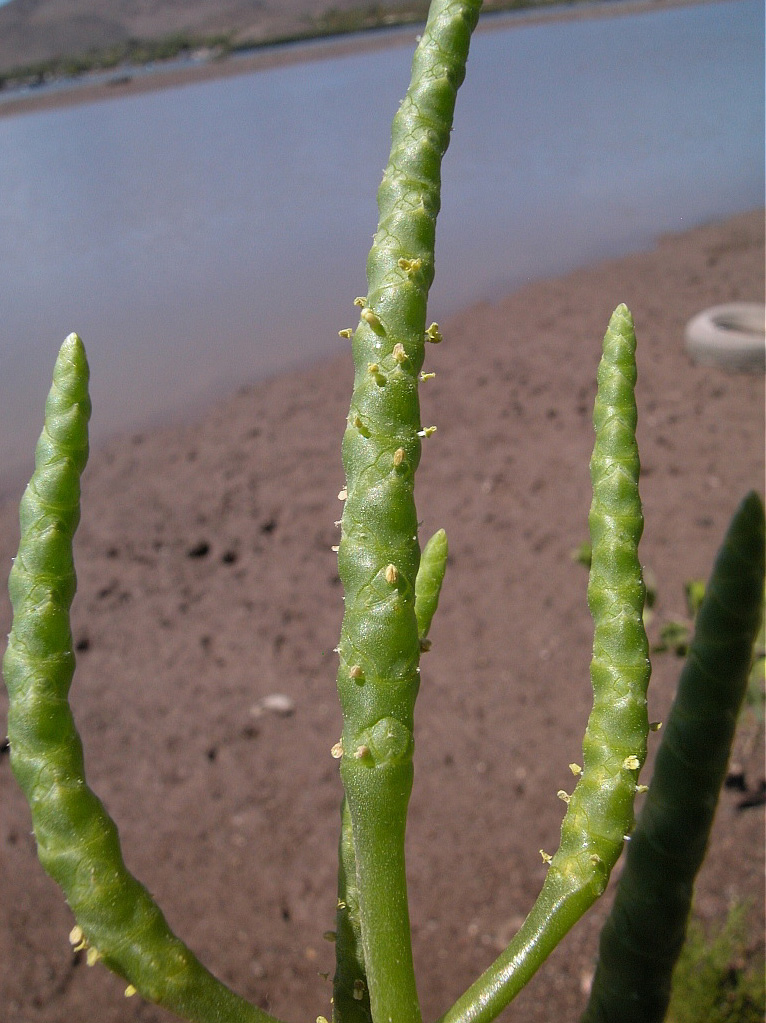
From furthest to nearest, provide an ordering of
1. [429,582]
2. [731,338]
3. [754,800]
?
[731,338]
[754,800]
[429,582]

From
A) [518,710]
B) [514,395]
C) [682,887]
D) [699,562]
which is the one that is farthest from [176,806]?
[514,395]

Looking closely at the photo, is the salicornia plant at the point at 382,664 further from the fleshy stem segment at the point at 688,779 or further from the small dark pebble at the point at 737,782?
the small dark pebble at the point at 737,782

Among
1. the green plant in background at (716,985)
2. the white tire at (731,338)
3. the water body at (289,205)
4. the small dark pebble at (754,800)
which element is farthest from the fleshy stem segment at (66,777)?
the white tire at (731,338)

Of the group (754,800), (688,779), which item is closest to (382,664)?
(688,779)

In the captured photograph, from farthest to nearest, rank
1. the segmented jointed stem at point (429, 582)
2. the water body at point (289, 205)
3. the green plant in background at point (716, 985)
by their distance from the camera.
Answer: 1. the water body at point (289, 205)
2. the green plant in background at point (716, 985)
3. the segmented jointed stem at point (429, 582)

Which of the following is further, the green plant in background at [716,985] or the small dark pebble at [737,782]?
the small dark pebble at [737,782]

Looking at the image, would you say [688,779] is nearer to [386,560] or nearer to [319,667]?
[386,560]
